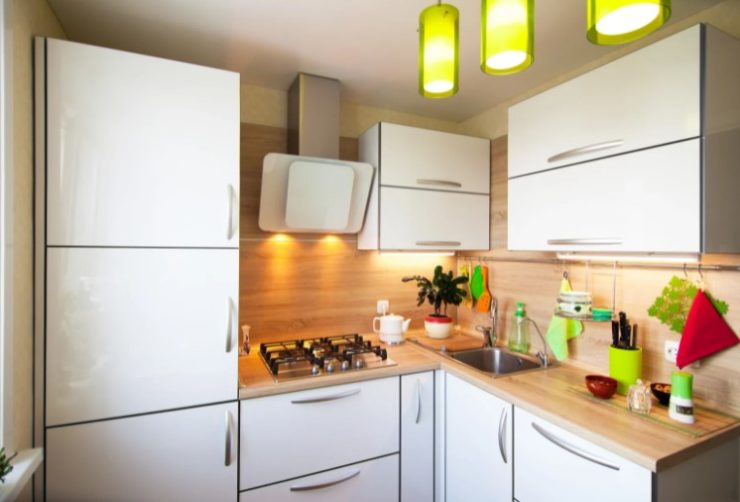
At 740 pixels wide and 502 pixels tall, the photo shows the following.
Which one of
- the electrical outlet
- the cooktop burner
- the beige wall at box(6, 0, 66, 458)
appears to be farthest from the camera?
the cooktop burner

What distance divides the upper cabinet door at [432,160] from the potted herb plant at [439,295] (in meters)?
0.56

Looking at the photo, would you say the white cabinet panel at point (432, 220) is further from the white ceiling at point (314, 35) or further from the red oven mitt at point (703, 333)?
the red oven mitt at point (703, 333)

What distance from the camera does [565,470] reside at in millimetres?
1311

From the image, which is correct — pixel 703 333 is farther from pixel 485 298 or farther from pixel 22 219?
pixel 22 219

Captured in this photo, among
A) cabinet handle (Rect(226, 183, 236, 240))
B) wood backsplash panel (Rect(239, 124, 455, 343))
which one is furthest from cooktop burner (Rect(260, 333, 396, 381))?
cabinet handle (Rect(226, 183, 236, 240))

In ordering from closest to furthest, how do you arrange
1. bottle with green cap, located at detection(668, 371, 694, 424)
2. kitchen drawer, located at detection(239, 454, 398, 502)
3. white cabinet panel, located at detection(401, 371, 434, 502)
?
bottle with green cap, located at detection(668, 371, 694, 424), kitchen drawer, located at detection(239, 454, 398, 502), white cabinet panel, located at detection(401, 371, 434, 502)

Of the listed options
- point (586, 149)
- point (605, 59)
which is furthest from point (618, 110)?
point (605, 59)

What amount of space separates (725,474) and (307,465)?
59.4 inches

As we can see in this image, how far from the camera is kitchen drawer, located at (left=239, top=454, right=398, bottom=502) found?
161 centimetres

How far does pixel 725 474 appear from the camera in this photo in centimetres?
125

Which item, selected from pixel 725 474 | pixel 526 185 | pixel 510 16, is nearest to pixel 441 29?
pixel 510 16

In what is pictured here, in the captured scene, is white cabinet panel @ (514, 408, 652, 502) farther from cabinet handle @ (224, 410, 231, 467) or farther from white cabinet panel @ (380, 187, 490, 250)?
cabinet handle @ (224, 410, 231, 467)

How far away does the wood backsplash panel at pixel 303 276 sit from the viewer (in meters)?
2.14

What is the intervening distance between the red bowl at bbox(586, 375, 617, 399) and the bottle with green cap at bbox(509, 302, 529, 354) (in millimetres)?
655
